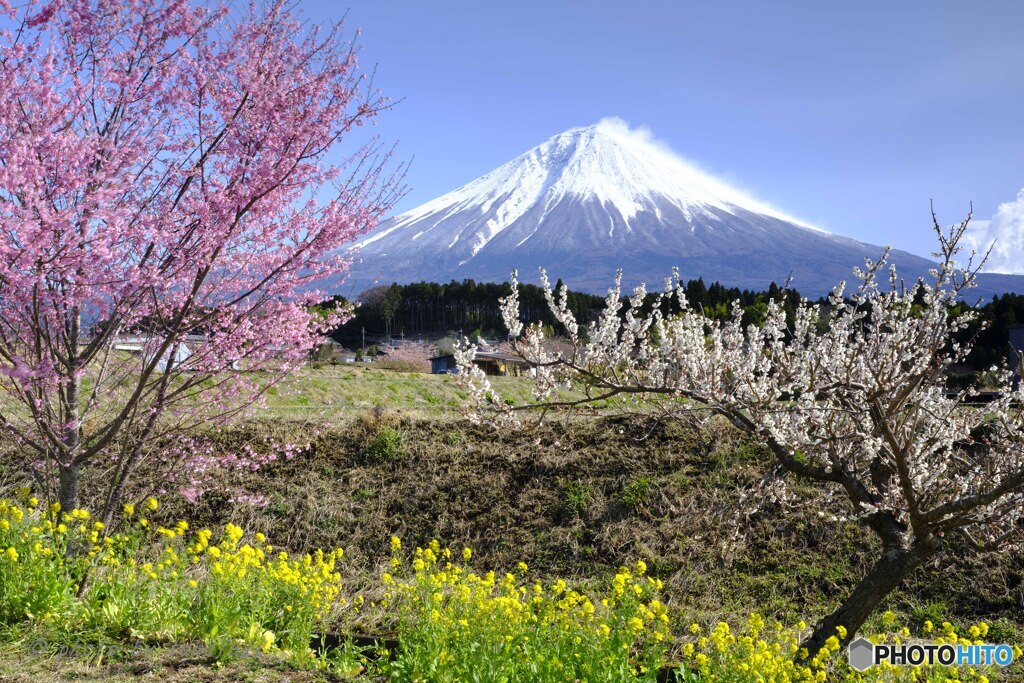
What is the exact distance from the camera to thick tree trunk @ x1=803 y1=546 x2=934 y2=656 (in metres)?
5.72

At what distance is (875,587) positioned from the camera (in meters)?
5.80

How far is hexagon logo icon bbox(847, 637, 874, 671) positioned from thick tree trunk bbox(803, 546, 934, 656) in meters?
0.07

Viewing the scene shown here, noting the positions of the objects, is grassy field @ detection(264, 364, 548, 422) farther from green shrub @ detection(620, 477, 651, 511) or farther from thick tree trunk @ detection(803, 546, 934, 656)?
thick tree trunk @ detection(803, 546, 934, 656)

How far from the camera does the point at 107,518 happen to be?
18.4 feet

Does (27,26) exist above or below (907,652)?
above

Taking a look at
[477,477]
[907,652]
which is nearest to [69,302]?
[907,652]

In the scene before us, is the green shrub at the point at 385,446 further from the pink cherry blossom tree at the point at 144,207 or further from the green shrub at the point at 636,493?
the pink cherry blossom tree at the point at 144,207

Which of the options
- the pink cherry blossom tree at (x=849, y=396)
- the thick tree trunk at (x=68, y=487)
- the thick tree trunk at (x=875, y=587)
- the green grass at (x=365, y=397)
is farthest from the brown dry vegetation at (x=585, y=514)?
the thick tree trunk at (x=68, y=487)

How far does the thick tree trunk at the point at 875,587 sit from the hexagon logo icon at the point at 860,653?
0.24 feet

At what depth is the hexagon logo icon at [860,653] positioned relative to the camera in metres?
5.61

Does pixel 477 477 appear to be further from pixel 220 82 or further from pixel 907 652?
pixel 220 82

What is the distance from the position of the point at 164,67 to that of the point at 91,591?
13.8 feet

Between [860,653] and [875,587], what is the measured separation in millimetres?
563

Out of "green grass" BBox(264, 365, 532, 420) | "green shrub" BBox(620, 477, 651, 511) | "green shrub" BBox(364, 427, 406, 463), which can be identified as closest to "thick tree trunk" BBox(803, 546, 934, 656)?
"green shrub" BBox(620, 477, 651, 511)
